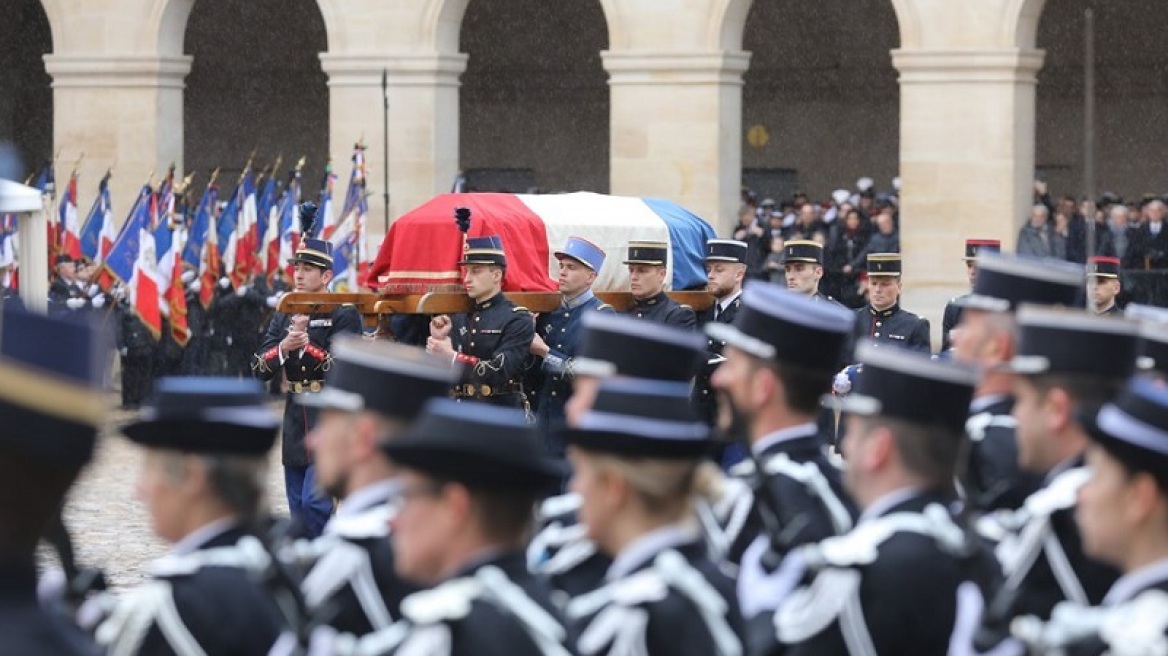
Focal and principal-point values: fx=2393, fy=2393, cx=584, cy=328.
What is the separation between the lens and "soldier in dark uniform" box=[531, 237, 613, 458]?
11383 mm

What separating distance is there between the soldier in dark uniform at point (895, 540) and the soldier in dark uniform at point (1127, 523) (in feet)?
0.97

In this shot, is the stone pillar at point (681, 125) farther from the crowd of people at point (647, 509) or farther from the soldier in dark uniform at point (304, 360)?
the crowd of people at point (647, 509)

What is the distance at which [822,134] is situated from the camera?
31.3 m

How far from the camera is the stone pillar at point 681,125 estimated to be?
2358cm

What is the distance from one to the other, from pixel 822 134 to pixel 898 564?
1069 inches

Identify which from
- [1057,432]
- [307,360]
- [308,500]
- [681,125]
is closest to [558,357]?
[307,360]

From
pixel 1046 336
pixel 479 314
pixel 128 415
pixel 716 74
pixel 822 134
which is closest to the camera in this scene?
pixel 1046 336

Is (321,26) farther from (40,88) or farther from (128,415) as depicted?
(128,415)

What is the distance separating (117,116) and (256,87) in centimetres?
749

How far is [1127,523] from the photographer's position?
409 cm

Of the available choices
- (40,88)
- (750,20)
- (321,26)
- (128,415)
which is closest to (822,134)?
(750,20)

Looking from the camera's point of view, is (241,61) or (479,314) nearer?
(479,314)

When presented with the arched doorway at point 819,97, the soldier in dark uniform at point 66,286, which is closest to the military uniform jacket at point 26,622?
the soldier in dark uniform at point 66,286

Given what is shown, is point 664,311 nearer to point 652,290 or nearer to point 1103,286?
point 652,290
